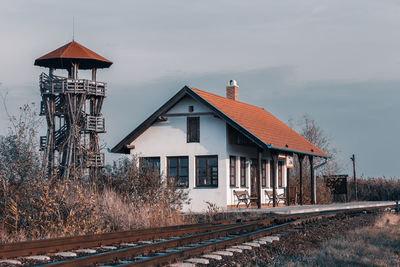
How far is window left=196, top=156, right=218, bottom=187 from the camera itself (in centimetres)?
2672

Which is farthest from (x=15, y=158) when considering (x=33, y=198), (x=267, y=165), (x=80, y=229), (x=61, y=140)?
(x=61, y=140)

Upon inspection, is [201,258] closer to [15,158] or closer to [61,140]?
[15,158]

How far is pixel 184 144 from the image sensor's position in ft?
90.1

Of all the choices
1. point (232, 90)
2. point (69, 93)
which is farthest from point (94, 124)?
point (232, 90)

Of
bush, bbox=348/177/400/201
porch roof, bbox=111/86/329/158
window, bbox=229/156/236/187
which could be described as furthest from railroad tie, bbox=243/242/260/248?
bush, bbox=348/177/400/201

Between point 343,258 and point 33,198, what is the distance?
302 inches

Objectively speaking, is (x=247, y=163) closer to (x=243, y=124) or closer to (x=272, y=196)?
(x=272, y=196)

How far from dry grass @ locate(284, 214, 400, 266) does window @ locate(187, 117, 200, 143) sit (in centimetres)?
1377

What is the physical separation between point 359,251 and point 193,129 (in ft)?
56.7

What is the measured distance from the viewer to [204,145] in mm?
27125

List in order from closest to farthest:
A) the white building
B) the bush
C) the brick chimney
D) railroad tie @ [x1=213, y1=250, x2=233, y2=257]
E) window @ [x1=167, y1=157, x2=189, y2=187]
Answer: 1. railroad tie @ [x1=213, y1=250, x2=233, y2=257]
2. the white building
3. window @ [x1=167, y1=157, x2=189, y2=187]
4. the brick chimney
5. the bush

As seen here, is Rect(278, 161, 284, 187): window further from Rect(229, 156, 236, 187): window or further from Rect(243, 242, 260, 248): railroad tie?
Rect(243, 242, 260, 248): railroad tie

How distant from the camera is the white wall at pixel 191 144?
2650cm

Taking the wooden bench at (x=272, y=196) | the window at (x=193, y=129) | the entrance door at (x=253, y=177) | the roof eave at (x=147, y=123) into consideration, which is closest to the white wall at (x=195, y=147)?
the window at (x=193, y=129)
